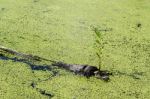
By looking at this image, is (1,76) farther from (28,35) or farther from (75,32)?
(75,32)

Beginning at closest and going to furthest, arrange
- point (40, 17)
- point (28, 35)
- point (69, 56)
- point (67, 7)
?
point (69, 56), point (28, 35), point (40, 17), point (67, 7)

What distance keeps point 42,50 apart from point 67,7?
887 millimetres

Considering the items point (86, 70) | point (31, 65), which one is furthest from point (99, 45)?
point (31, 65)

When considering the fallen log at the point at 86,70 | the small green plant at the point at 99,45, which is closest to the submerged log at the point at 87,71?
the fallen log at the point at 86,70

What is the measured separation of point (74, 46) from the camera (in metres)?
2.78

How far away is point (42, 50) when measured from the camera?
2713mm

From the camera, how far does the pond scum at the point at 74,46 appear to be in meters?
2.29

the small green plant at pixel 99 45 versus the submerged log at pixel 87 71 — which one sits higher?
the small green plant at pixel 99 45

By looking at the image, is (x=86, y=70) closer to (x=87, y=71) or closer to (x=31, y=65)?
(x=87, y=71)

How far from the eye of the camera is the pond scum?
2.29m

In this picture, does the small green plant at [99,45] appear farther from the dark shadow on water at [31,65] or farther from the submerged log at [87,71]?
the dark shadow on water at [31,65]

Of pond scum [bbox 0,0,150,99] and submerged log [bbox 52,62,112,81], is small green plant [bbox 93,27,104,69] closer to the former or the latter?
pond scum [bbox 0,0,150,99]

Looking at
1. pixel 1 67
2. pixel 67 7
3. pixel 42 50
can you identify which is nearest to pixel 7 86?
pixel 1 67

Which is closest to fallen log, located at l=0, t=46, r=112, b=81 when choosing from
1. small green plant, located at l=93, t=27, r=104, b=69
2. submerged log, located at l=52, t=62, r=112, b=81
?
submerged log, located at l=52, t=62, r=112, b=81
